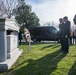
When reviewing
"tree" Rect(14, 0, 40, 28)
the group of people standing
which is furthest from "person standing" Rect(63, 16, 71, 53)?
"tree" Rect(14, 0, 40, 28)

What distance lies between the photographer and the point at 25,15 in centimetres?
5228

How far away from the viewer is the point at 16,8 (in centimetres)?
5150

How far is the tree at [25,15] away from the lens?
51.0 m

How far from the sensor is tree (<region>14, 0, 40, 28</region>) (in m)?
51.0

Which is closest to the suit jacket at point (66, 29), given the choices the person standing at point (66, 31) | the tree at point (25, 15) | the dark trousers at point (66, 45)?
the person standing at point (66, 31)

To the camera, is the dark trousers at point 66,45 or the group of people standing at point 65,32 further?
the dark trousers at point 66,45

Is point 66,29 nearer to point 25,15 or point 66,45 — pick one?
point 66,45

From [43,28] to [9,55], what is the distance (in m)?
20.0

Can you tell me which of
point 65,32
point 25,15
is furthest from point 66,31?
point 25,15

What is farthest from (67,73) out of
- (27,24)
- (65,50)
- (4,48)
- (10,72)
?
(27,24)

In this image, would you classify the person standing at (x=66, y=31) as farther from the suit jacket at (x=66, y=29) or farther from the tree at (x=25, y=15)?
the tree at (x=25, y=15)

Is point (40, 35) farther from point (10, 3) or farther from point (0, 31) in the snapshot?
point (10, 3)

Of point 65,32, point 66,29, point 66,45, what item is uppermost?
point 66,29

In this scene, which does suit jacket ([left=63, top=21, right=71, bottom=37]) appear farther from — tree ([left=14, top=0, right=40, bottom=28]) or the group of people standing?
tree ([left=14, top=0, right=40, bottom=28])
